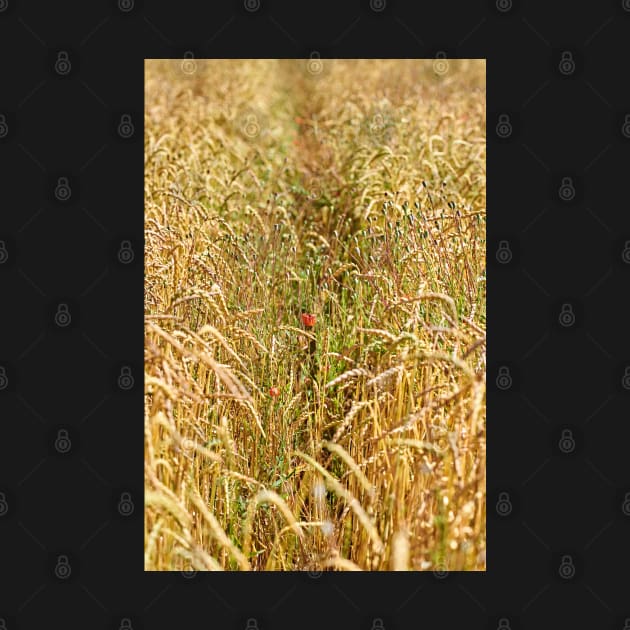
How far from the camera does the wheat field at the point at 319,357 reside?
1797 mm

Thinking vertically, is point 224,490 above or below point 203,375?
below

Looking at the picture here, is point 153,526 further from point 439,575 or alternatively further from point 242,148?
point 242,148

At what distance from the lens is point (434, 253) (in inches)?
115

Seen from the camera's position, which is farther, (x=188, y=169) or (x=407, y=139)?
(x=407, y=139)

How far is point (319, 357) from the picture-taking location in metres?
2.84

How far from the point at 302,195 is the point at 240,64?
5080 mm

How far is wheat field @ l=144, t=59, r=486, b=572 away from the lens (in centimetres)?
180

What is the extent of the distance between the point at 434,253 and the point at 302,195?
1748 millimetres

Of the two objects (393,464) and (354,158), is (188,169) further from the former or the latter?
(393,464)
